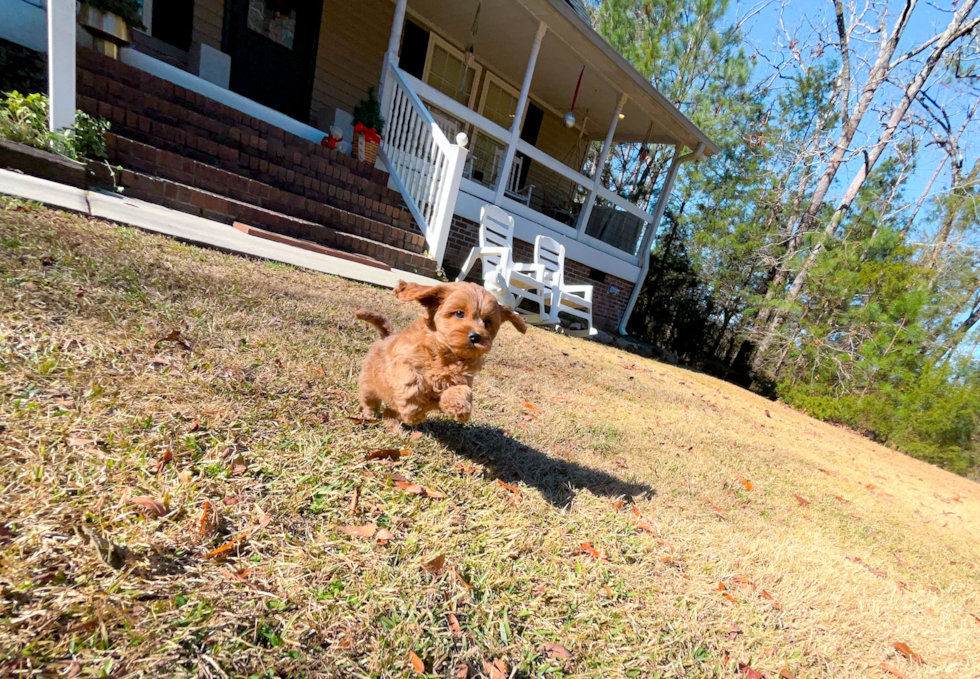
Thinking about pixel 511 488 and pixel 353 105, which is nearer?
pixel 511 488

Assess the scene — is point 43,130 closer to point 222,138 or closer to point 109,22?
point 222,138

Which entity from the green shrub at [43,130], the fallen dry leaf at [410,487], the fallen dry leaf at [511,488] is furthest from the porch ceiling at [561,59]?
the fallen dry leaf at [410,487]

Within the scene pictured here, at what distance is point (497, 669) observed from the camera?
127 centimetres

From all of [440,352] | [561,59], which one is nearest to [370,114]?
[561,59]

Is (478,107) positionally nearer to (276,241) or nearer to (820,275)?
(276,241)

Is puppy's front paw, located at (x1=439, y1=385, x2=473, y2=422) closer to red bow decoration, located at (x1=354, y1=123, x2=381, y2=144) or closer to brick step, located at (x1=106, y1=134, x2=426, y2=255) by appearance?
brick step, located at (x1=106, y1=134, x2=426, y2=255)

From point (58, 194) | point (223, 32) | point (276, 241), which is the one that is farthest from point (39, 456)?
point (223, 32)

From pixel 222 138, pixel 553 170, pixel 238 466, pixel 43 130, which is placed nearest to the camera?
pixel 238 466

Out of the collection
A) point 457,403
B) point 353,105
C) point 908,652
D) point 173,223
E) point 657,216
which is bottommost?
point 908,652

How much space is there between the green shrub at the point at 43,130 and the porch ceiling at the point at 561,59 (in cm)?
666

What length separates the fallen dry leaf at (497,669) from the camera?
1.25m

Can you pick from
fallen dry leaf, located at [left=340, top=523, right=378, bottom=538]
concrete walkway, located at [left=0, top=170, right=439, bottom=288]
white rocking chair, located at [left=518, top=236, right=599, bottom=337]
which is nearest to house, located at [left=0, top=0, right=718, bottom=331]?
concrete walkway, located at [left=0, top=170, right=439, bottom=288]

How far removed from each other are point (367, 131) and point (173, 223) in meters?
4.12

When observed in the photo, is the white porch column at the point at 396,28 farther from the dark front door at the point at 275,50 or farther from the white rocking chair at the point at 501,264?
the white rocking chair at the point at 501,264
